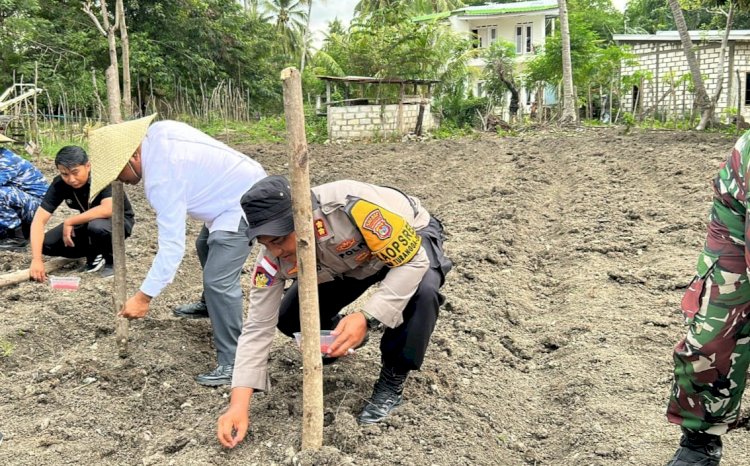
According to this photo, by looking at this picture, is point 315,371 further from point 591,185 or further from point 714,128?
point 714,128

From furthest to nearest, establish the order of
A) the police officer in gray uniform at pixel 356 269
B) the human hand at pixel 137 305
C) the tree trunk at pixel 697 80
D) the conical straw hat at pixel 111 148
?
the tree trunk at pixel 697 80 → the conical straw hat at pixel 111 148 → the human hand at pixel 137 305 → the police officer in gray uniform at pixel 356 269

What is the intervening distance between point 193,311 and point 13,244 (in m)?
2.67

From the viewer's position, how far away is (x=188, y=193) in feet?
10.7

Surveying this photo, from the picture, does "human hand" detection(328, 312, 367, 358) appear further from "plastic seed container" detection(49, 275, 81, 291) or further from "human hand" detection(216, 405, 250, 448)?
"plastic seed container" detection(49, 275, 81, 291)

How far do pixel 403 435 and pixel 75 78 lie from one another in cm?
1895

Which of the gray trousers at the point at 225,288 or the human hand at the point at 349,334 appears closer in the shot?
the human hand at the point at 349,334

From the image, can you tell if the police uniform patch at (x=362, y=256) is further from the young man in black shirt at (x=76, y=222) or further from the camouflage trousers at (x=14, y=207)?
the camouflage trousers at (x=14, y=207)

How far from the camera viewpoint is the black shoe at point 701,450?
2.22m

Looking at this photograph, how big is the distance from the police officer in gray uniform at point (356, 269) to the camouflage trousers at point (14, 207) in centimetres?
398

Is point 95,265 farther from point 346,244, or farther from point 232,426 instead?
point 346,244

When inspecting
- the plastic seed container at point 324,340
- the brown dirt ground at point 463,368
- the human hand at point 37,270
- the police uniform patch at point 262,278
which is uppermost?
the police uniform patch at point 262,278

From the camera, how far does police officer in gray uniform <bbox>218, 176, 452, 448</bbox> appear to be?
2.32 metres

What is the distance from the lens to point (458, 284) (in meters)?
4.81

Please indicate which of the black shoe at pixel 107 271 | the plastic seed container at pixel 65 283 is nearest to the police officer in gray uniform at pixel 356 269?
the plastic seed container at pixel 65 283
